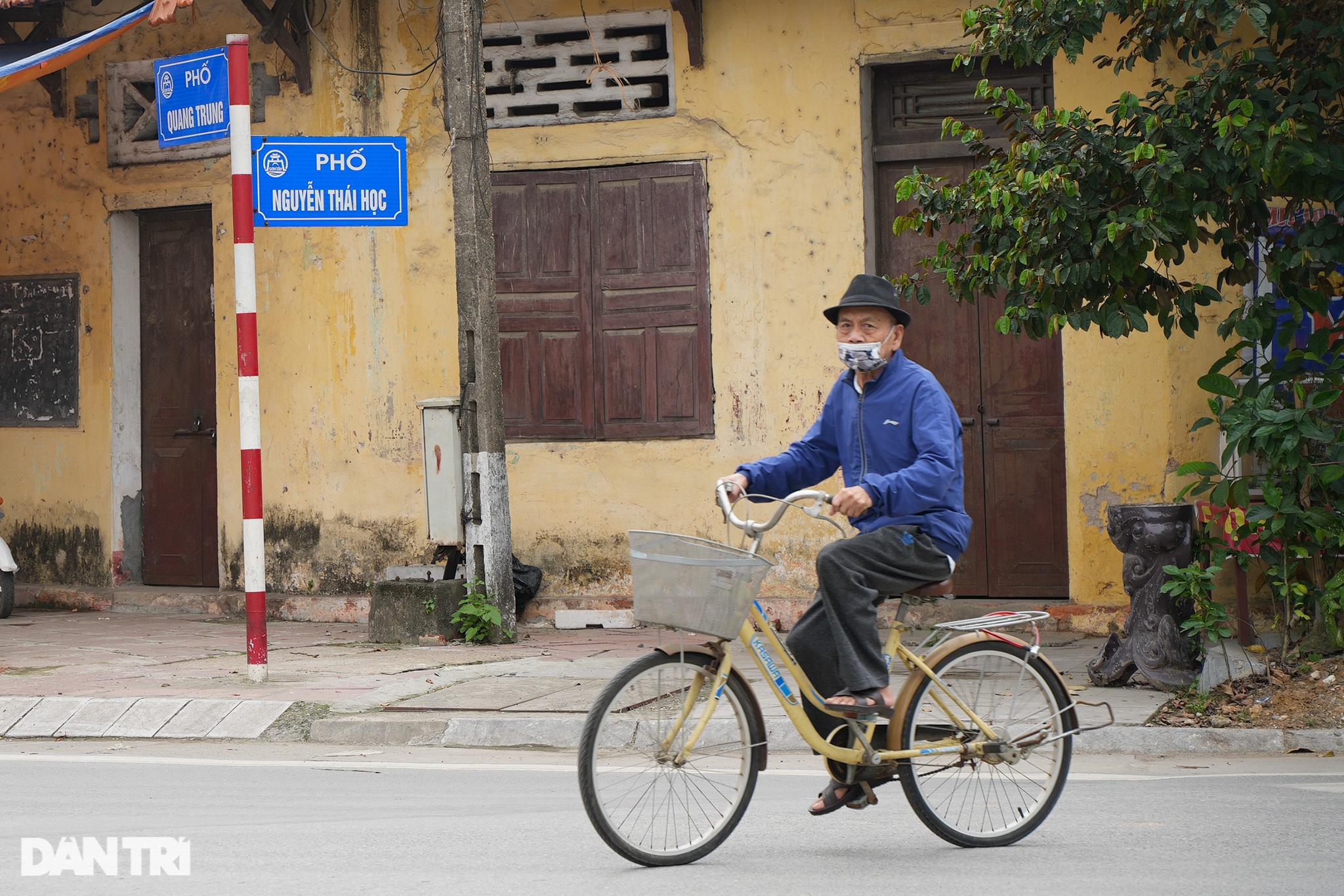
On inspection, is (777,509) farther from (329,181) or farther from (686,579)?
(329,181)

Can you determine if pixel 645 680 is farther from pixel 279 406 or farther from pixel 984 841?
pixel 279 406

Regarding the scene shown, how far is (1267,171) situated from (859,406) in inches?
110

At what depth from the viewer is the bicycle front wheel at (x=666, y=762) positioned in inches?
175

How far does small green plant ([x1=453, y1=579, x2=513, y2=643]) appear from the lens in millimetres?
9508

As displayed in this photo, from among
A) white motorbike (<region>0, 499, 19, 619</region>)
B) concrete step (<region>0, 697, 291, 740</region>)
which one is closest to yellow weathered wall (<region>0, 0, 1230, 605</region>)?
white motorbike (<region>0, 499, 19, 619</region>)

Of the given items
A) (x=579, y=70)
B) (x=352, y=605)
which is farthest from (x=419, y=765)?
(x=579, y=70)

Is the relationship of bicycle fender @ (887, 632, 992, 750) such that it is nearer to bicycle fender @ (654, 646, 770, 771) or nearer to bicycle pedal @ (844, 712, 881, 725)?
bicycle pedal @ (844, 712, 881, 725)

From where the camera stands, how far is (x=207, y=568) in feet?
39.5

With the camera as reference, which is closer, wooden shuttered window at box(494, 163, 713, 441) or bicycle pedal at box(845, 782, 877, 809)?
bicycle pedal at box(845, 782, 877, 809)

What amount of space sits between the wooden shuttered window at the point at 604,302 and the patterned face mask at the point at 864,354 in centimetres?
567

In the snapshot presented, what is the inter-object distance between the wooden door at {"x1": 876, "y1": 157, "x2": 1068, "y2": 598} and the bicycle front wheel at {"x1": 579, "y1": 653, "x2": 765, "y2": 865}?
19.1 ft

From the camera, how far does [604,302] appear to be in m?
10.8

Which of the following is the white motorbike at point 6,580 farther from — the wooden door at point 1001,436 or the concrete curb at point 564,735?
the wooden door at point 1001,436

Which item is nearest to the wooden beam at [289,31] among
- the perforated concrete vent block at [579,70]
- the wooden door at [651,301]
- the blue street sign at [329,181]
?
the perforated concrete vent block at [579,70]
